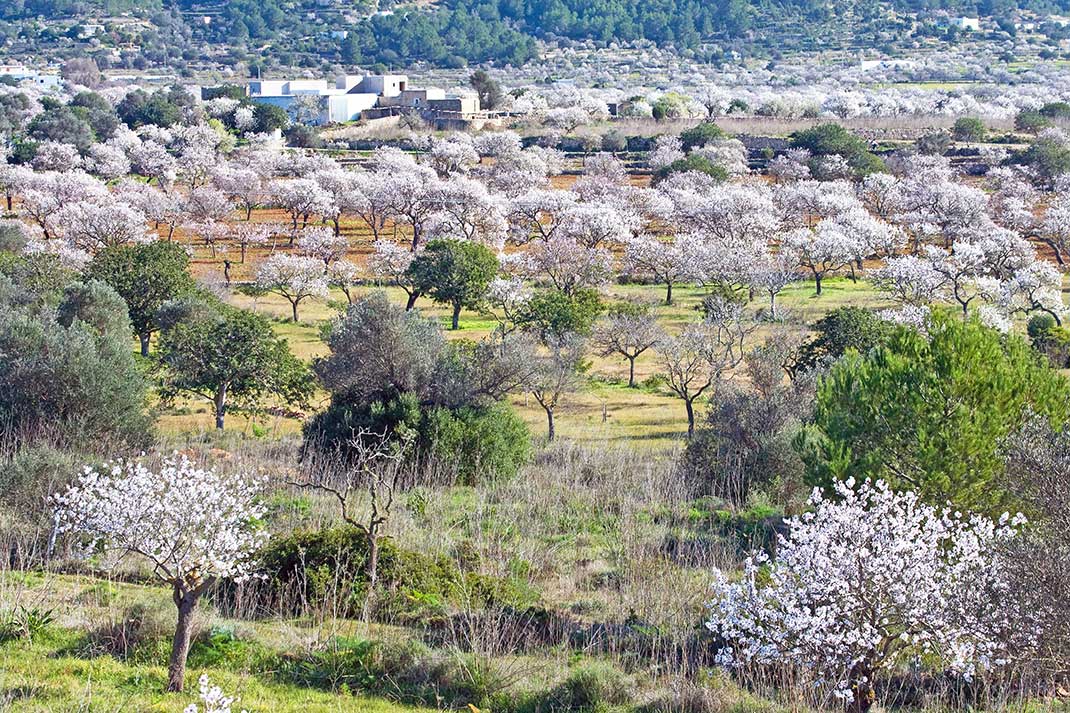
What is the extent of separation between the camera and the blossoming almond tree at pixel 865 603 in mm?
10609

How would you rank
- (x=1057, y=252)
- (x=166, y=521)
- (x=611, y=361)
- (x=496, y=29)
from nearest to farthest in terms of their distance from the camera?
1. (x=166, y=521)
2. (x=611, y=361)
3. (x=1057, y=252)
4. (x=496, y=29)

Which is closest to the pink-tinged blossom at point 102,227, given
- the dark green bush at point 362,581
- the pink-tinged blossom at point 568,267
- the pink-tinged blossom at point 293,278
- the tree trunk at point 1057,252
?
the pink-tinged blossom at point 293,278

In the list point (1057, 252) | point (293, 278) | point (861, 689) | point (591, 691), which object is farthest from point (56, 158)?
point (861, 689)

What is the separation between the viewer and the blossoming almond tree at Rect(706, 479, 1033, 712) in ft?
34.8

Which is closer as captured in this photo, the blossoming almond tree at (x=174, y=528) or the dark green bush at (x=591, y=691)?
the blossoming almond tree at (x=174, y=528)

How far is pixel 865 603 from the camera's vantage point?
1077cm

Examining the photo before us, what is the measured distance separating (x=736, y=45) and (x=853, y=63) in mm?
27037

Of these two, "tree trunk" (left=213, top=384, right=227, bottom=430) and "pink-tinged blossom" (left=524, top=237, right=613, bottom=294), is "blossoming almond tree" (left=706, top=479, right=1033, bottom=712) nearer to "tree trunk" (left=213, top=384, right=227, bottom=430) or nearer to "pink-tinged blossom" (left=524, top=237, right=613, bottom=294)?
"tree trunk" (left=213, top=384, right=227, bottom=430)

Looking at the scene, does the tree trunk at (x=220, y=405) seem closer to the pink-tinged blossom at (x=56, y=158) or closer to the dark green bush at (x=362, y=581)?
the dark green bush at (x=362, y=581)

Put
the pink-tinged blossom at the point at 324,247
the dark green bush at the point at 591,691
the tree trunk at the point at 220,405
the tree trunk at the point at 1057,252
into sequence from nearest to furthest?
the dark green bush at the point at 591,691, the tree trunk at the point at 220,405, the pink-tinged blossom at the point at 324,247, the tree trunk at the point at 1057,252

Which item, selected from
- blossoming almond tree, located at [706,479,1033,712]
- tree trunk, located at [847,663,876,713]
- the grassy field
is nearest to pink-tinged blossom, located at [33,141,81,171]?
the grassy field

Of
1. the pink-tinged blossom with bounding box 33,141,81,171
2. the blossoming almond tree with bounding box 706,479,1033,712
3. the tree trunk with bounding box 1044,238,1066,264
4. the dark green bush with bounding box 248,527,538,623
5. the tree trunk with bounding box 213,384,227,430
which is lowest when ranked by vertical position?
the pink-tinged blossom with bounding box 33,141,81,171

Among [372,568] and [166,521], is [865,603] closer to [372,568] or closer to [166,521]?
[372,568]

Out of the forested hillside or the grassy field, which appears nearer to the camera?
the grassy field
